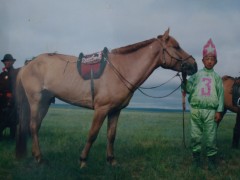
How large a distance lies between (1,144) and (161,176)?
527 centimetres

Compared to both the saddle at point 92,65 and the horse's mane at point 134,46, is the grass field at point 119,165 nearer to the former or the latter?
the saddle at point 92,65

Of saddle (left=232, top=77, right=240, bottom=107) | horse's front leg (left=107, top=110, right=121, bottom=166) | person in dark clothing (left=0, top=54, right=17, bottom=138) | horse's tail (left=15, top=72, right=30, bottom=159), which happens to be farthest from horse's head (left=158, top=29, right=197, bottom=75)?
person in dark clothing (left=0, top=54, right=17, bottom=138)

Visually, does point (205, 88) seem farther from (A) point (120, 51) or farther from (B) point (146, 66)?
(A) point (120, 51)

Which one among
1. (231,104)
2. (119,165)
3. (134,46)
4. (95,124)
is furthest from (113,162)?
(231,104)

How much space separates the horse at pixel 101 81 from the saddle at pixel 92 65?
88 mm

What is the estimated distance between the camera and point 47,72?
679cm

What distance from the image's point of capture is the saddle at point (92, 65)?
627 cm

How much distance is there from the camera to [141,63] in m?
6.35

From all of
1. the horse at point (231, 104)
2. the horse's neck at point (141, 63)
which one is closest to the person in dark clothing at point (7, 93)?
the horse's neck at point (141, 63)

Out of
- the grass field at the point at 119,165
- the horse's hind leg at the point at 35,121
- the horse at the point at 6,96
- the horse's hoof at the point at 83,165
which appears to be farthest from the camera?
the horse at the point at 6,96

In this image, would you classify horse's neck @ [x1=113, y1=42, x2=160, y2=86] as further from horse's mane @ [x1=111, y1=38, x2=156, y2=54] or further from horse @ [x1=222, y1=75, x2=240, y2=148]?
horse @ [x1=222, y1=75, x2=240, y2=148]

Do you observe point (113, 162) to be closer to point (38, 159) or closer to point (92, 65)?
point (38, 159)

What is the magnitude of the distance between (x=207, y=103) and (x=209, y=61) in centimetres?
95

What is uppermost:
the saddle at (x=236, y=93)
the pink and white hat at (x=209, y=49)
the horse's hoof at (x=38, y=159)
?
the pink and white hat at (x=209, y=49)
